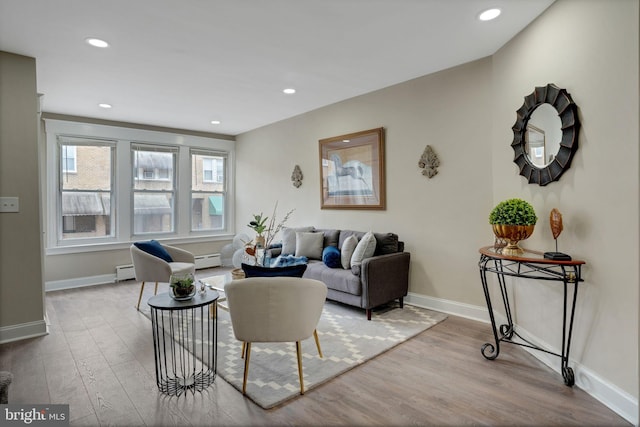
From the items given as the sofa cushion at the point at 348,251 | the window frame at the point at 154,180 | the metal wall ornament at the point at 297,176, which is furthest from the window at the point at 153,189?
the sofa cushion at the point at 348,251

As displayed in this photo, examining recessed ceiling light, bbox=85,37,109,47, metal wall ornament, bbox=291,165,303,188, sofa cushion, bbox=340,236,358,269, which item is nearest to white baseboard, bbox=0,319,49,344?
recessed ceiling light, bbox=85,37,109,47

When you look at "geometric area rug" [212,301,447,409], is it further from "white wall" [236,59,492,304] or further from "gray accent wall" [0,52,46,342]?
"gray accent wall" [0,52,46,342]

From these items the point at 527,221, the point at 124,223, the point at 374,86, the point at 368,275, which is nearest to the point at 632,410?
the point at 527,221

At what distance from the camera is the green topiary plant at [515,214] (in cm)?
242

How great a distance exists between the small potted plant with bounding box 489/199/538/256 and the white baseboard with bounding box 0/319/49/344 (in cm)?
415

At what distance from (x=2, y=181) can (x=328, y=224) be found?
3.61m

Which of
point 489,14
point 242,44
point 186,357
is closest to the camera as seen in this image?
point 489,14

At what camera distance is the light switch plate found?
307 centimetres

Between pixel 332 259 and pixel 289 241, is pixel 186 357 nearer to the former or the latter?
pixel 332 259

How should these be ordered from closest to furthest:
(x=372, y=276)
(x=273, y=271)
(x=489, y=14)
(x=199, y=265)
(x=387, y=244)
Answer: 1. (x=273, y=271)
2. (x=489, y=14)
3. (x=372, y=276)
4. (x=387, y=244)
5. (x=199, y=265)

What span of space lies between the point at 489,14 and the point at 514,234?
5.50 feet

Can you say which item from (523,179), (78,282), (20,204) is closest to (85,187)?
(78,282)

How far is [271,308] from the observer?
2178mm

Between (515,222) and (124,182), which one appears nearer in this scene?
(515,222)
